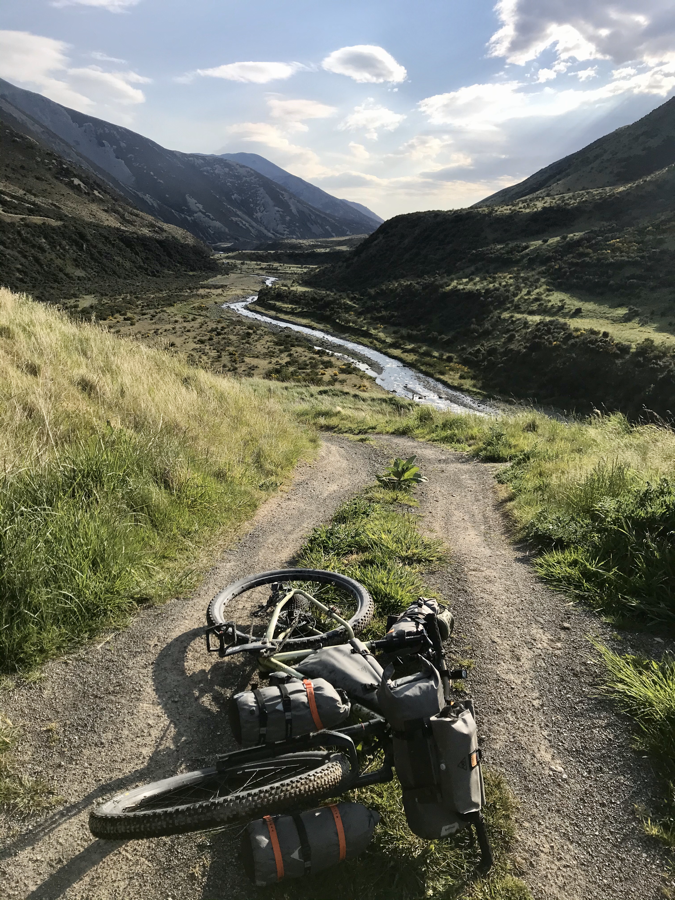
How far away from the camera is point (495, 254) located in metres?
70.4

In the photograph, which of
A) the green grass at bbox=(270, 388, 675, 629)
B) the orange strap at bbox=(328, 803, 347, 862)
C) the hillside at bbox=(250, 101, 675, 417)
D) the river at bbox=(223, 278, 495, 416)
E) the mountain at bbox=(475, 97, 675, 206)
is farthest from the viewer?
the mountain at bbox=(475, 97, 675, 206)

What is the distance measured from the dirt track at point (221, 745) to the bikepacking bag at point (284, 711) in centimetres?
60

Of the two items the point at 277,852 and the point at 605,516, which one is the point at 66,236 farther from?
the point at 277,852

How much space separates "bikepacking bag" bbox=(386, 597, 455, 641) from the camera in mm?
3797

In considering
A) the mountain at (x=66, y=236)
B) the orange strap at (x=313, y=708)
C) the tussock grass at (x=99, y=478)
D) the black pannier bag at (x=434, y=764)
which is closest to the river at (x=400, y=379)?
the tussock grass at (x=99, y=478)

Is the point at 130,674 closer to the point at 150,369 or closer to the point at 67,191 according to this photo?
the point at 150,369

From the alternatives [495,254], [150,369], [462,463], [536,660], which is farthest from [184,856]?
[495,254]

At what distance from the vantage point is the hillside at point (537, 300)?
35.7 metres

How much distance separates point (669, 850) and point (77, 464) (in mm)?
6088

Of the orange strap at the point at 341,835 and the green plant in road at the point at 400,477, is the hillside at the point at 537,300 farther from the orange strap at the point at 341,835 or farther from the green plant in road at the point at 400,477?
the orange strap at the point at 341,835

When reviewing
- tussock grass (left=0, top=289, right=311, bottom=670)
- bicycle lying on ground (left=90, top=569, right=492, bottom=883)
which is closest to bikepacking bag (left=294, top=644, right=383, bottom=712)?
bicycle lying on ground (left=90, top=569, right=492, bottom=883)

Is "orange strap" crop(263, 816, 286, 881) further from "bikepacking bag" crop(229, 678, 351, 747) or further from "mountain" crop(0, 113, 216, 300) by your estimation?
"mountain" crop(0, 113, 216, 300)

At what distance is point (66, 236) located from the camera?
80062 millimetres

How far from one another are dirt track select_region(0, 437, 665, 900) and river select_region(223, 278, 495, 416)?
81.2ft
